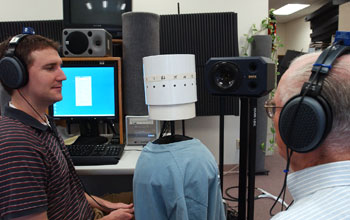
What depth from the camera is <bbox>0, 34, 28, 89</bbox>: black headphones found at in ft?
3.16

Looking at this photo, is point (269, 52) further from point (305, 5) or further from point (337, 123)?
point (305, 5)

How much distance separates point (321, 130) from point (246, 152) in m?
0.50

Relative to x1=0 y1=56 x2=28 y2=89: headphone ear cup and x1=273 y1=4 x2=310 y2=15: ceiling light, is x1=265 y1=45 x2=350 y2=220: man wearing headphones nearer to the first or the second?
x1=0 y1=56 x2=28 y2=89: headphone ear cup

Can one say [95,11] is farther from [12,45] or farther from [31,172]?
[31,172]

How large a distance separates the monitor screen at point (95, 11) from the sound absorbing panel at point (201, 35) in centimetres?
50

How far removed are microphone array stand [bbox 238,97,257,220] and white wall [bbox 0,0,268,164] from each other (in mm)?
1777

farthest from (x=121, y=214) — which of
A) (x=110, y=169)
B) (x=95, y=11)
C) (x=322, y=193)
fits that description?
(x=95, y=11)

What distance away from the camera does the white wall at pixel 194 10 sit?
270cm

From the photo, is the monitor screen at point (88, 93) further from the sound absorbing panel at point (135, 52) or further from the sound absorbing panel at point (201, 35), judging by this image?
the sound absorbing panel at point (201, 35)

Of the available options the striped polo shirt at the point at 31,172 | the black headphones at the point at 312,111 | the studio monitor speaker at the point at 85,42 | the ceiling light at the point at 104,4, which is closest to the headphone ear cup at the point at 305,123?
the black headphones at the point at 312,111

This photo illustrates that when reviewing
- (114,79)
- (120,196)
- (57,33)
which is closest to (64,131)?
(114,79)

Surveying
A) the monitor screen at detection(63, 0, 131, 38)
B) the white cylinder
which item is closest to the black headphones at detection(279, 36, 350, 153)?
the white cylinder

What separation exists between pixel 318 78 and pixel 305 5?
6.11 m

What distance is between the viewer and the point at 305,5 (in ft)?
18.7
